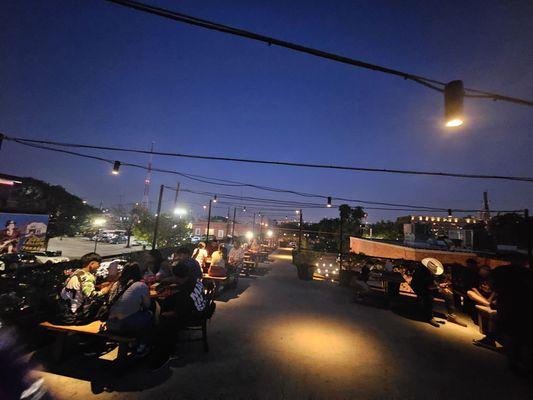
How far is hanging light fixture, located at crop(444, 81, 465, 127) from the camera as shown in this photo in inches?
115

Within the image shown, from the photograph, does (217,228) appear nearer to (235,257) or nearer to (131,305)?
(235,257)

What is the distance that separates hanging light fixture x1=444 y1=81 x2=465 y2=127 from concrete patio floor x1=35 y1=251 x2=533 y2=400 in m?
4.12

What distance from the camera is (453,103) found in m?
2.96

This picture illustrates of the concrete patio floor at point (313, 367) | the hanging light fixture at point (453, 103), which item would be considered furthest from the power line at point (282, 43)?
the concrete patio floor at point (313, 367)

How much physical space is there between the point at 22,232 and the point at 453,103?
1038 inches

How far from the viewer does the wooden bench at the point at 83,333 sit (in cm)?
363

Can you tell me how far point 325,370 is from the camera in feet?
13.6

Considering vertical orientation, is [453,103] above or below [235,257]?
above

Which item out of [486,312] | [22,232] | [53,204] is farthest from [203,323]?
[53,204]

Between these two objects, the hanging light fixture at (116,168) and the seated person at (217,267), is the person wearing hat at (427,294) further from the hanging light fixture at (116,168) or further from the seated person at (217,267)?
the hanging light fixture at (116,168)

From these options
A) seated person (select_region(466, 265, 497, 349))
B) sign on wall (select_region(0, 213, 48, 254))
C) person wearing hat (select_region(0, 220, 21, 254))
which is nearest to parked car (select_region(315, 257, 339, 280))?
seated person (select_region(466, 265, 497, 349))

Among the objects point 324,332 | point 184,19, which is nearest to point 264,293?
point 324,332

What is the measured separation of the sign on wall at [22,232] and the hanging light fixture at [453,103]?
25.1m

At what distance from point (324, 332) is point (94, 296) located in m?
5.13
